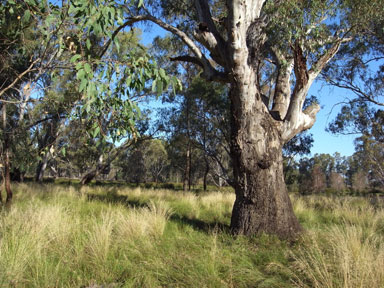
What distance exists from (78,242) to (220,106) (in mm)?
12423

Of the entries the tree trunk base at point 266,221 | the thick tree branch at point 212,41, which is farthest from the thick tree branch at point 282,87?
the tree trunk base at point 266,221

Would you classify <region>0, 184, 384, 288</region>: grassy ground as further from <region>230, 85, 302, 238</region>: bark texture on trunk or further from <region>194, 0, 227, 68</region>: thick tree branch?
<region>194, 0, 227, 68</region>: thick tree branch

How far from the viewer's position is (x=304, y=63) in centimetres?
496

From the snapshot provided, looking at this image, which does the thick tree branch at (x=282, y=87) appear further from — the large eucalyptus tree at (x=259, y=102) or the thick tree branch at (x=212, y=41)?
the thick tree branch at (x=212, y=41)

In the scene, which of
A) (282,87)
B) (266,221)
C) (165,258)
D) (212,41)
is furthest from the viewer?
(282,87)

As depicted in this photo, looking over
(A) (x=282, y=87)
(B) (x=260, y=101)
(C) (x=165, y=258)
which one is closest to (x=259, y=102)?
(B) (x=260, y=101)

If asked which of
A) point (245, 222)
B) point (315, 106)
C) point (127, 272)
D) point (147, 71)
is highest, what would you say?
point (315, 106)

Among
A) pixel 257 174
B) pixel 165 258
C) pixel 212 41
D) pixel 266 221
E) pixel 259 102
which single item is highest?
pixel 212 41

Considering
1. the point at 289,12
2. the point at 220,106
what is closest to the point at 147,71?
the point at 289,12

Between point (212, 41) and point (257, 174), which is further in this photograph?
point (212, 41)

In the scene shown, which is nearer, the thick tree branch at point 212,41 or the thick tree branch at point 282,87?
the thick tree branch at point 212,41

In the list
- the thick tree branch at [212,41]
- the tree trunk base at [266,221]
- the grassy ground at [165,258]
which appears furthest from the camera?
the thick tree branch at [212,41]

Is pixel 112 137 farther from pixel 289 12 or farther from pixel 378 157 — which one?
pixel 378 157

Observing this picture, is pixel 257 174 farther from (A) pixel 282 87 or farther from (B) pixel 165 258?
(A) pixel 282 87
